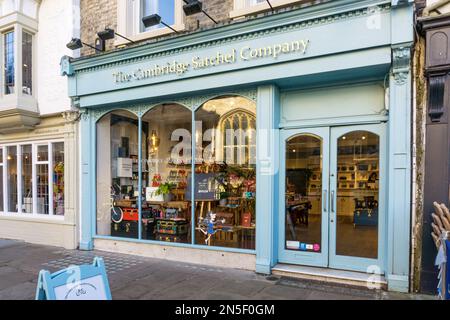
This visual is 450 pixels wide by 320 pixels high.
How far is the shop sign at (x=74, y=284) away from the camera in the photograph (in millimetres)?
3021

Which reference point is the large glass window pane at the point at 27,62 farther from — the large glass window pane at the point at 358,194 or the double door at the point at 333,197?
the large glass window pane at the point at 358,194

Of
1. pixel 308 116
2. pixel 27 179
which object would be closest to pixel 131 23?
Result: pixel 308 116

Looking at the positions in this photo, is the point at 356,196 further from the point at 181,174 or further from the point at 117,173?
the point at 117,173

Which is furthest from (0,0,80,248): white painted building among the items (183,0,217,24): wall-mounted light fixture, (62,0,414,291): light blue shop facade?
(183,0,217,24): wall-mounted light fixture

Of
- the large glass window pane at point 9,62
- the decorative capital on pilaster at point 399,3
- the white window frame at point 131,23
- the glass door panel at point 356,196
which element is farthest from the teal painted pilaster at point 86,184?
the decorative capital on pilaster at point 399,3

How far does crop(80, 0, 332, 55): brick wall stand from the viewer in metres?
6.16

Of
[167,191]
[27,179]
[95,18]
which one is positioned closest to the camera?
[167,191]

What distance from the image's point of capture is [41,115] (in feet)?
Answer: 27.3

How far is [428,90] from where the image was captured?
4.55 m

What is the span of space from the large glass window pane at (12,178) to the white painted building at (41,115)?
12.4 inches

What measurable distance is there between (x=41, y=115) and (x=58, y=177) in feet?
5.69

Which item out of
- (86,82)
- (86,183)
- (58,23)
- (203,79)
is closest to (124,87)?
(86,82)

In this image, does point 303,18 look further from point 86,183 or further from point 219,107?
point 86,183
